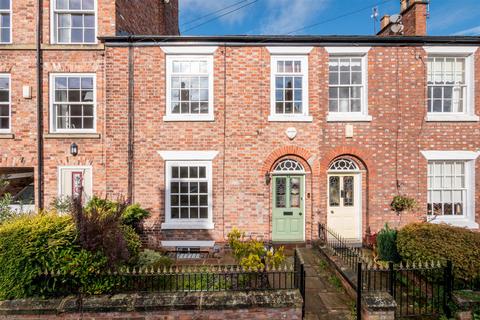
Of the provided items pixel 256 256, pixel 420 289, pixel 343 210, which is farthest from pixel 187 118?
pixel 420 289

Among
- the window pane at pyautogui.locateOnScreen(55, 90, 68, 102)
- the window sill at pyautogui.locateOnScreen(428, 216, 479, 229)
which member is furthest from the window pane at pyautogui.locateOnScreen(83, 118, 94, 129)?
the window sill at pyautogui.locateOnScreen(428, 216, 479, 229)

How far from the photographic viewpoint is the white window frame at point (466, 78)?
30.1ft

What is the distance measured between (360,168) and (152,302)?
7.72 meters

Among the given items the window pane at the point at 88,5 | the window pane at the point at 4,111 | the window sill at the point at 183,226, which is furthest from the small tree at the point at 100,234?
the window pane at the point at 88,5

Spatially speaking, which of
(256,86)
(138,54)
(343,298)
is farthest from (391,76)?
(138,54)

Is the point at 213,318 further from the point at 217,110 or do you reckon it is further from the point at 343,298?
the point at 217,110

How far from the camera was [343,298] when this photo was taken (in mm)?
5816

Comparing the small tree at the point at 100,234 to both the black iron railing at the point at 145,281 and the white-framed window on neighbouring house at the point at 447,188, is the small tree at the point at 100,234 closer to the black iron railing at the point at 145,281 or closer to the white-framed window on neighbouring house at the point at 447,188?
the black iron railing at the point at 145,281

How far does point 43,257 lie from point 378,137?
382 inches

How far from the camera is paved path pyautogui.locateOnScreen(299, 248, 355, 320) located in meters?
5.26

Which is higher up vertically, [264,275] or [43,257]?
[43,257]

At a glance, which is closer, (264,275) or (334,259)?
(264,275)

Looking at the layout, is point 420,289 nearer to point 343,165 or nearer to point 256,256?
point 256,256

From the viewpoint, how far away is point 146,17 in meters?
12.2
